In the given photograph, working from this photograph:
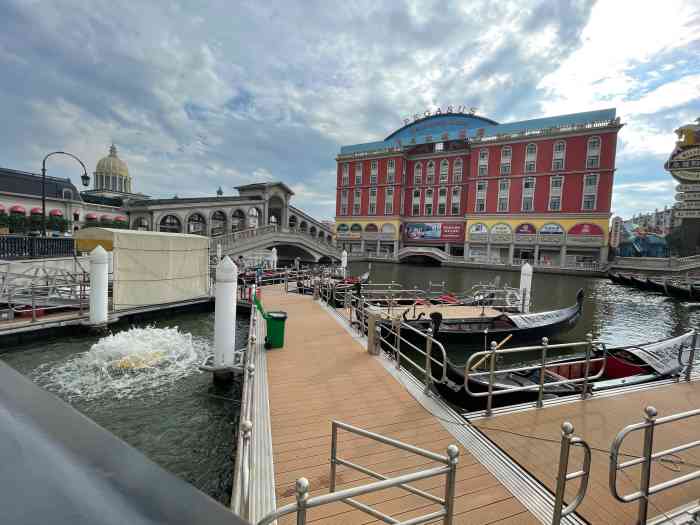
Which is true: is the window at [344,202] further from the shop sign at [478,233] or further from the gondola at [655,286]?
the gondola at [655,286]

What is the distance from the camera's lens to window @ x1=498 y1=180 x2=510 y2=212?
5056 centimetres

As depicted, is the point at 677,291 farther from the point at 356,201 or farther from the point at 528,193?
the point at 356,201

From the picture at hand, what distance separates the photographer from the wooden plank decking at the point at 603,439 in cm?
365

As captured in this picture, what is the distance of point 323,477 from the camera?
13.4 ft

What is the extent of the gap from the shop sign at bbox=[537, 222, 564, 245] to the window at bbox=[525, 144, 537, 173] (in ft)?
27.5

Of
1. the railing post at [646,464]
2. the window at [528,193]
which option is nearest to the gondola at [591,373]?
the railing post at [646,464]

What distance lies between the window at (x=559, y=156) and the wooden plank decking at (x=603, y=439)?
159 ft

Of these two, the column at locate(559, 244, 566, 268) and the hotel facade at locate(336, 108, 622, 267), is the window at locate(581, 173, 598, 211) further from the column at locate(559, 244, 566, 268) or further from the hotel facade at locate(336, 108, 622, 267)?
the column at locate(559, 244, 566, 268)

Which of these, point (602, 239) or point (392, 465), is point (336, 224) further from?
point (392, 465)

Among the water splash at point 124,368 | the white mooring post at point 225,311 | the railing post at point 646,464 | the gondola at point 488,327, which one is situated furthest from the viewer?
the gondola at point 488,327

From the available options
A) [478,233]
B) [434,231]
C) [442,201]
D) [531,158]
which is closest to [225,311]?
[478,233]

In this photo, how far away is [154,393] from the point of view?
816 centimetres

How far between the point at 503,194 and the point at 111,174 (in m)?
87.6

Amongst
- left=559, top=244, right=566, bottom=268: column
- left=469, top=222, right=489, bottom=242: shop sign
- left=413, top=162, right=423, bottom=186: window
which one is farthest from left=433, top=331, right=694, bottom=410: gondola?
left=413, top=162, right=423, bottom=186: window
